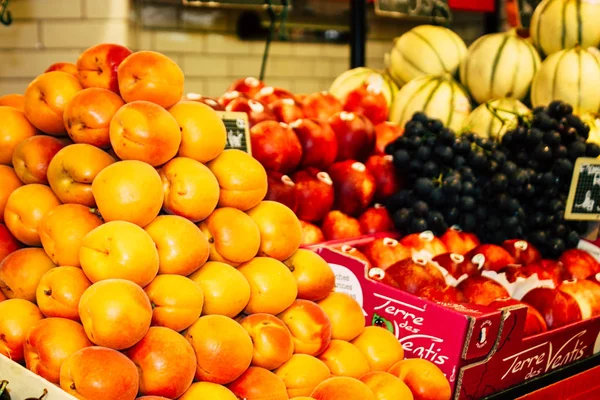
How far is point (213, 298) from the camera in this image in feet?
3.60

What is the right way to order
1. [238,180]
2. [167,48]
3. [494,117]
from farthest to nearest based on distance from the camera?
[167,48] < [494,117] < [238,180]

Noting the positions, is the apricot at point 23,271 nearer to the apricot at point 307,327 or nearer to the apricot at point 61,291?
the apricot at point 61,291

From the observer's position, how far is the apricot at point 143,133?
3.63 feet

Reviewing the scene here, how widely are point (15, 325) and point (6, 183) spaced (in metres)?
0.31

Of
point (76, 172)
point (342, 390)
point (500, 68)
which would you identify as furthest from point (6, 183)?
point (500, 68)

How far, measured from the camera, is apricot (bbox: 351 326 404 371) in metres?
1.29

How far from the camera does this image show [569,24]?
2.68m

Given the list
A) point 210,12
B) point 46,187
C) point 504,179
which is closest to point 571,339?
point 504,179

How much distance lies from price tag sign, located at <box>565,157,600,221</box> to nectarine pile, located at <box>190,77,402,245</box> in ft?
1.87

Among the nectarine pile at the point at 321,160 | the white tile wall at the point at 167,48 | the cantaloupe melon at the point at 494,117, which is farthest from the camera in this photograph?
the white tile wall at the point at 167,48

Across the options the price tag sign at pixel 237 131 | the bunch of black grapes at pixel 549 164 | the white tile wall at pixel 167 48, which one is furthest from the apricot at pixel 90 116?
the white tile wall at pixel 167 48

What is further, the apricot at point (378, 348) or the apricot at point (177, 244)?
the apricot at point (378, 348)

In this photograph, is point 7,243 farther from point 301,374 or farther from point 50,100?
point 301,374

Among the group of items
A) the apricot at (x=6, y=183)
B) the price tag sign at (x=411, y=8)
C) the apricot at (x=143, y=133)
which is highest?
the price tag sign at (x=411, y=8)
